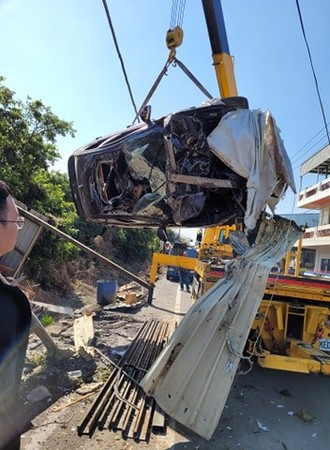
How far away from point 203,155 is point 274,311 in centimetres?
269

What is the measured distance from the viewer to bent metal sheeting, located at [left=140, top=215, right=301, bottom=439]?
338 centimetres

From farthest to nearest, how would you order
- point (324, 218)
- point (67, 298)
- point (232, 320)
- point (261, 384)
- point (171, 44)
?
point (324, 218) < point (67, 298) < point (171, 44) < point (261, 384) < point (232, 320)

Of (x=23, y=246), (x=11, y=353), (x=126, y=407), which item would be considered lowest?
(x=126, y=407)

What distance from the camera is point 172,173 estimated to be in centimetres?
408

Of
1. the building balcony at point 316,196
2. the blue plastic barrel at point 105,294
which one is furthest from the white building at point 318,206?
the blue plastic barrel at point 105,294

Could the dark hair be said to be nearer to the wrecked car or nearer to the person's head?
the person's head

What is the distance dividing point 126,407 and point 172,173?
2689mm

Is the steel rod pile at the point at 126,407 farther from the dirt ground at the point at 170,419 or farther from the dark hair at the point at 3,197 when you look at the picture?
the dark hair at the point at 3,197

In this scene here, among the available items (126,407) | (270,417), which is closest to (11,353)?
(126,407)

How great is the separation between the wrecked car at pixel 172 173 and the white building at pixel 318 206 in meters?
26.6

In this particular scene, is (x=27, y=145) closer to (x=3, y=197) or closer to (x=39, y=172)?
(x=39, y=172)

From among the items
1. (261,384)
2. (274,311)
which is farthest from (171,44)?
(261,384)

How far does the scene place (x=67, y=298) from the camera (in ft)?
33.2

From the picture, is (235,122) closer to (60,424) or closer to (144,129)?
(144,129)
